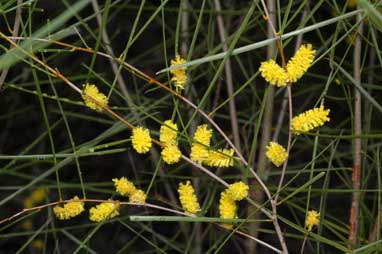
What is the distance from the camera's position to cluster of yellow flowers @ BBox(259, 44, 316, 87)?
2.44ft

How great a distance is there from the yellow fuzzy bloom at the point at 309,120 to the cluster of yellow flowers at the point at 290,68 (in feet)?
0.16

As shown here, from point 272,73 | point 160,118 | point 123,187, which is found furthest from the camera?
point 160,118

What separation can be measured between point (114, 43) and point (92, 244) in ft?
2.12

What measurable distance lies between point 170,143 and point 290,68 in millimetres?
173

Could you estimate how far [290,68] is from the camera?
752 mm

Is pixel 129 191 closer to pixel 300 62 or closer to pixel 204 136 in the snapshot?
pixel 204 136

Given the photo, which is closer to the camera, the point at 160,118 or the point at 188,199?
the point at 188,199

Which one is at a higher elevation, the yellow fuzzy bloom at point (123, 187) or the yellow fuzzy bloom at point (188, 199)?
the yellow fuzzy bloom at point (188, 199)

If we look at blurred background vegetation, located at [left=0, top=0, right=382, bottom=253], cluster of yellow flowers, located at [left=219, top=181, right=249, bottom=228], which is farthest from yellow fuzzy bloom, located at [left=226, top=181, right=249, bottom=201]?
blurred background vegetation, located at [left=0, top=0, right=382, bottom=253]

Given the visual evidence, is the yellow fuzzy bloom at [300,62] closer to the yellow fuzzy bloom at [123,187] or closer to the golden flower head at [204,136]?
the golden flower head at [204,136]

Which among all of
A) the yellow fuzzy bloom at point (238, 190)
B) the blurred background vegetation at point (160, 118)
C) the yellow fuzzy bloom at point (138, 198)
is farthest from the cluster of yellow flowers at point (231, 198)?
the blurred background vegetation at point (160, 118)

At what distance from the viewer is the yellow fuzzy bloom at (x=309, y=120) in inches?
30.0

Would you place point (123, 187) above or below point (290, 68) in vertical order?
below

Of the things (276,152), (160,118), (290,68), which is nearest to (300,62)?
(290,68)
